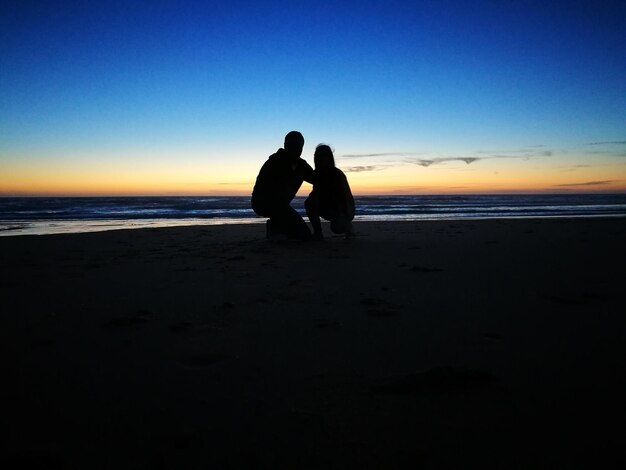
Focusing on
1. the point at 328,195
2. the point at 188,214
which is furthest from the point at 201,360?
the point at 188,214

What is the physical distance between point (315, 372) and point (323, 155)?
18.5ft

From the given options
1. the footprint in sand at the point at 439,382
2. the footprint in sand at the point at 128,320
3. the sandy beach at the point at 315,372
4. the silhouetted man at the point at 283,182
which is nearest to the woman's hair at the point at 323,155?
the silhouetted man at the point at 283,182

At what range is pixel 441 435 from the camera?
1.26 m

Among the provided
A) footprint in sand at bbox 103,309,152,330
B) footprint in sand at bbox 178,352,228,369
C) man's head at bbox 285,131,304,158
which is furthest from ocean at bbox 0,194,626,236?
footprint in sand at bbox 178,352,228,369

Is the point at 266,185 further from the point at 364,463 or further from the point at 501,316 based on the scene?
the point at 364,463

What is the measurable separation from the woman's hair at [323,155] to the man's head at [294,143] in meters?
0.39

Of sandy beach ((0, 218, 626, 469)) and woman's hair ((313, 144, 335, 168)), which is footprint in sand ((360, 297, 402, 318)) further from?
woman's hair ((313, 144, 335, 168))

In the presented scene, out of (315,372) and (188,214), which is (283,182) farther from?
(188,214)

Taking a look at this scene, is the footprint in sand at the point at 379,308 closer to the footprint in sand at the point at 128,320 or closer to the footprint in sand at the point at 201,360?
the footprint in sand at the point at 201,360

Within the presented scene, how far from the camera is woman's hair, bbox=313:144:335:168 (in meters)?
6.93

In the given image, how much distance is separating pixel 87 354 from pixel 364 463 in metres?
1.59

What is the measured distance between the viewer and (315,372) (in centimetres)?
173

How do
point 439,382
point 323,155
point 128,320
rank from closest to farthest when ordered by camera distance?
point 439,382 → point 128,320 → point 323,155

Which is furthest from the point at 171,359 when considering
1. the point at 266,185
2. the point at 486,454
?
the point at 266,185
